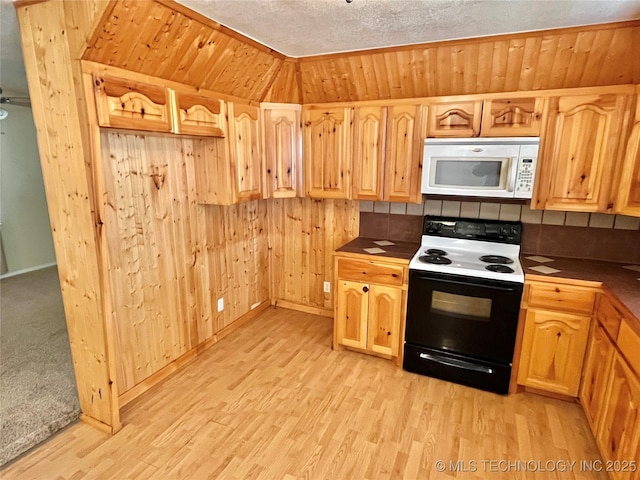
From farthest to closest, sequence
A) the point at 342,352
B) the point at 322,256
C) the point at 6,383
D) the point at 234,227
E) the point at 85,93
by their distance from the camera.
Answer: the point at 322,256 → the point at 234,227 → the point at 342,352 → the point at 6,383 → the point at 85,93

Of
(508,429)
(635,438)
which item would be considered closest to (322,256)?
(508,429)

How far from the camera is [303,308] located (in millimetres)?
3922

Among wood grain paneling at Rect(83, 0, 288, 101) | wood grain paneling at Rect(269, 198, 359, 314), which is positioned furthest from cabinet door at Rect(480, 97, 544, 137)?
wood grain paneling at Rect(83, 0, 288, 101)

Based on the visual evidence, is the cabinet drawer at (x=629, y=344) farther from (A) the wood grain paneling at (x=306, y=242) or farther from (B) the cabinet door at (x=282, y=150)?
(B) the cabinet door at (x=282, y=150)

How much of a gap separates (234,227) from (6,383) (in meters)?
2.02

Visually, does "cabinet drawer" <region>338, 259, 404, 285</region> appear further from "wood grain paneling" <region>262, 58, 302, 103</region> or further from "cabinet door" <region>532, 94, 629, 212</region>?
"wood grain paneling" <region>262, 58, 302, 103</region>

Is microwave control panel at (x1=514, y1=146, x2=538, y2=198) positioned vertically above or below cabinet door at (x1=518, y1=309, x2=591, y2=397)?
above

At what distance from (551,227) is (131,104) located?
3066 millimetres

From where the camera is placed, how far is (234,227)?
3377 millimetres

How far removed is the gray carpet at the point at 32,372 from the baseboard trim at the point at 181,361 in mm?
307

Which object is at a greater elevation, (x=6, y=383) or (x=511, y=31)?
(x=511, y=31)

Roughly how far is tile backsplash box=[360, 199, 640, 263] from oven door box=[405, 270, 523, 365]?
0.72 meters

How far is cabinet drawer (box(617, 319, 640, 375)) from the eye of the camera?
1623mm

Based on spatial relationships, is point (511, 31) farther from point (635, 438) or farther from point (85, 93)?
point (85, 93)
